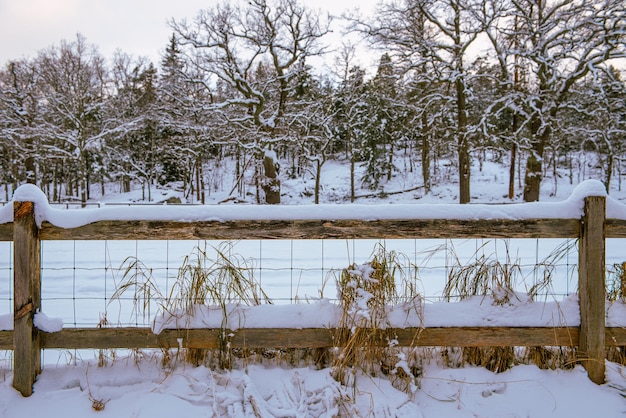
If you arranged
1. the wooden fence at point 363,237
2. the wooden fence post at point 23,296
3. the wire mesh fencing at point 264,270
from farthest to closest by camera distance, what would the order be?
the wire mesh fencing at point 264,270 → the wooden fence at point 363,237 → the wooden fence post at point 23,296

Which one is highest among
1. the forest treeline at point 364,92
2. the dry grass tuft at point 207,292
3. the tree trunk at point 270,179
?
the forest treeline at point 364,92

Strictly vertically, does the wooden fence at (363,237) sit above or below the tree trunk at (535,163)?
below

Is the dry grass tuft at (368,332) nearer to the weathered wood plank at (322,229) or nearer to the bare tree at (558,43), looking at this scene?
the weathered wood plank at (322,229)

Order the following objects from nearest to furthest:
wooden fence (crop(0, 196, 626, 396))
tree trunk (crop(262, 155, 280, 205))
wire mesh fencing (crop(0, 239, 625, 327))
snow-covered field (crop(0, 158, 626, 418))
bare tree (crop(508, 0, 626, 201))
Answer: snow-covered field (crop(0, 158, 626, 418)) → wooden fence (crop(0, 196, 626, 396)) → wire mesh fencing (crop(0, 239, 625, 327)) → bare tree (crop(508, 0, 626, 201)) → tree trunk (crop(262, 155, 280, 205))

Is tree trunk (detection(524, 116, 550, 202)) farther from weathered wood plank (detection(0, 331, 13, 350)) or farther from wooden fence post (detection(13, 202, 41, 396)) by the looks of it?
weathered wood plank (detection(0, 331, 13, 350))

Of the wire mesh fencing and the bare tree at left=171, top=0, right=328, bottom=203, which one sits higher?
the bare tree at left=171, top=0, right=328, bottom=203

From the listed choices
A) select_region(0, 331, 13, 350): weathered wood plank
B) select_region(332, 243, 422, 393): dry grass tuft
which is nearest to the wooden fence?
select_region(0, 331, 13, 350): weathered wood plank

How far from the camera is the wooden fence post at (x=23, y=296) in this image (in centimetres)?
281

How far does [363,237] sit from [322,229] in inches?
11.9

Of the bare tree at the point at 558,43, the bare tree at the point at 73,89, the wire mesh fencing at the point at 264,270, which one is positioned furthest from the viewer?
the bare tree at the point at 73,89

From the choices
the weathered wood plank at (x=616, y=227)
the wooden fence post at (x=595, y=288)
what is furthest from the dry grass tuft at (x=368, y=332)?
the weathered wood plank at (x=616, y=227)

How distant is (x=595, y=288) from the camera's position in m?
2.94

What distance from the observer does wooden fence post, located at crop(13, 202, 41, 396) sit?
2814 mm

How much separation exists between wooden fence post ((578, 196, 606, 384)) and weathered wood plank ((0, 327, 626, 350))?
0.83ft
